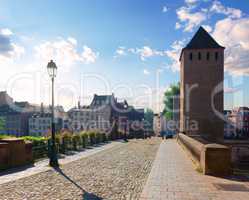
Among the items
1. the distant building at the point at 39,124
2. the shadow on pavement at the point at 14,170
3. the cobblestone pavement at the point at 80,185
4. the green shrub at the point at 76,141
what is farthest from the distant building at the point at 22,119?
the cobblestone pavement at the point at 80,185

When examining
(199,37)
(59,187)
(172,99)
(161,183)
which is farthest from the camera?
(172,99)

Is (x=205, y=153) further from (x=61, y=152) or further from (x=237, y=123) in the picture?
(x=237, y=123)

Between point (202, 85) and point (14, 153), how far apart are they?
33918mm

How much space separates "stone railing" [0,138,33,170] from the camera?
10.7m

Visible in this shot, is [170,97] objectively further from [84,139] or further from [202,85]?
[84,139]

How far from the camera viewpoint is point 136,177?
9.35 meters

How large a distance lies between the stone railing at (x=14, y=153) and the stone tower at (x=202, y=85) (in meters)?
30.1

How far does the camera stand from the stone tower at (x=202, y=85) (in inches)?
1522

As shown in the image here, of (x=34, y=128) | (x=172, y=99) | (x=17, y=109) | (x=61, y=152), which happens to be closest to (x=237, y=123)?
(x=172, y=99)

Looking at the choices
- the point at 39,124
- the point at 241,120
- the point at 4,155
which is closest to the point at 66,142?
the point at 4,155

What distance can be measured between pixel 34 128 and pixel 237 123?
71564 millimetres

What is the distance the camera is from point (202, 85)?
3988 centimetres

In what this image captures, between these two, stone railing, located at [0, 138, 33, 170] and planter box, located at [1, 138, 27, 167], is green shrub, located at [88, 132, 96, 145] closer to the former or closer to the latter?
stone railing, located at [0, 138, 33, 170]

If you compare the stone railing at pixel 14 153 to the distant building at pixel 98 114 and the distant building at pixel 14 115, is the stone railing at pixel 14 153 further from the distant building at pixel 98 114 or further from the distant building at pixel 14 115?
the distant building at pixel 14 115
